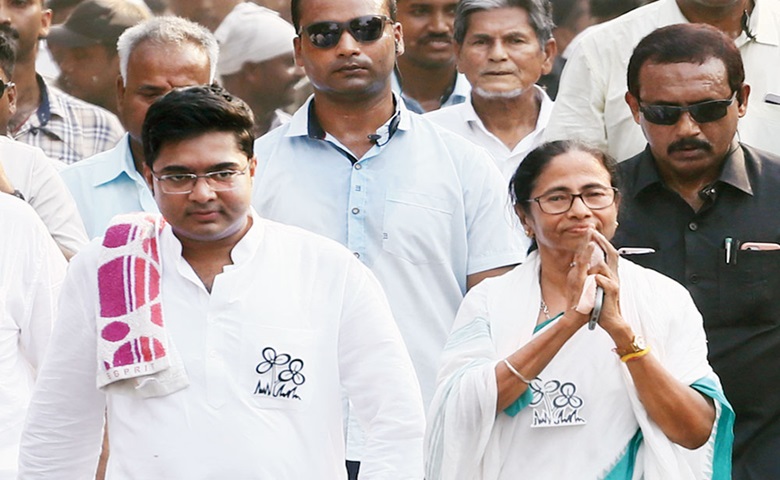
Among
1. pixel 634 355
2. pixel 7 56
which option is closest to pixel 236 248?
pixel 634 355

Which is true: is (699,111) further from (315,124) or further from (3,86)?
(3,86)

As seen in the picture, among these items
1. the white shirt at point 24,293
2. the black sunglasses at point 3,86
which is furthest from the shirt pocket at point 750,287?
the black sunglasses at point 3,86

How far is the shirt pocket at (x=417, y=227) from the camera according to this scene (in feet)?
19.6

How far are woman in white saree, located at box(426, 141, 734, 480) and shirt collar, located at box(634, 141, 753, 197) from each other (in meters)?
0.65

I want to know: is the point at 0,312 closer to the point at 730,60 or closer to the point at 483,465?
the point at 483,465

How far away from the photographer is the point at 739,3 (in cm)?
671

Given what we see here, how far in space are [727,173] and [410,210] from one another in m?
1.05

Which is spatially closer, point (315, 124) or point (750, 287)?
point (750, 287)

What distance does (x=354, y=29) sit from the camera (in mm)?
6195

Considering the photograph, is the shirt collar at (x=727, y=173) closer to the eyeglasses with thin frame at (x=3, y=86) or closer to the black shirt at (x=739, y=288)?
the black shirt at (x=739, y=288)

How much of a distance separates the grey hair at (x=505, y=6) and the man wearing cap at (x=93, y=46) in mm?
1460

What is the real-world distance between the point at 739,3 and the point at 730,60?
0.87 meters

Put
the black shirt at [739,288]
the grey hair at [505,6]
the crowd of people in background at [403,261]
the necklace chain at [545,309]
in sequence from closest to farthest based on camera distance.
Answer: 1. the crowd of people in background at [403,261]
2. the necklace chain at [545,309]
3. the black shirt at [739,288]
4. the grey hair at [505,6]

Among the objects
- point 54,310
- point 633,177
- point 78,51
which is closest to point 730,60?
point 633,177
